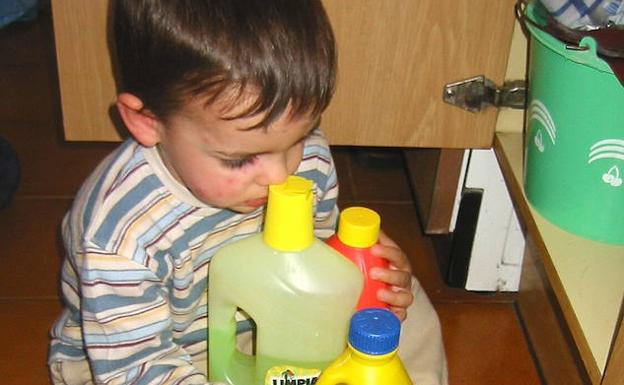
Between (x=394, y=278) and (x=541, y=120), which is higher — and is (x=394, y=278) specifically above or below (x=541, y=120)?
below

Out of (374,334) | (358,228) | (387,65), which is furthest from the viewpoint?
(387,65)

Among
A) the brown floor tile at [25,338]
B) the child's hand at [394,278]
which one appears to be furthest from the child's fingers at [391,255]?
the brown floor tile at [25,338]

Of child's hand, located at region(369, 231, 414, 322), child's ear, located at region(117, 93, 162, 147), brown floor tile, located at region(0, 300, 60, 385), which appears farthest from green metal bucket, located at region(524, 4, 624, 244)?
brown floor tile, located at region(0, 300, 60, 385)

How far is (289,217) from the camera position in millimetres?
771

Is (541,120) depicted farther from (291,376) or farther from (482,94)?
(291,376)

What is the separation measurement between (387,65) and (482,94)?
0.39ft

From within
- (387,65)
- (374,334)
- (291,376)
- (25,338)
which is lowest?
(25,338)

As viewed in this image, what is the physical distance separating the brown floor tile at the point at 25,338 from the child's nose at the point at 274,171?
53 cm

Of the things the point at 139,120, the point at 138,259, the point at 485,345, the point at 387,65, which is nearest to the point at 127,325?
the point at 138,259

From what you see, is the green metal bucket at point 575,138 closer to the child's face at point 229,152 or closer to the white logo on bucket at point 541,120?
the white logo on bucket at point 541,120

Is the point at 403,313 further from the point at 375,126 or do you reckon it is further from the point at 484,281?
the point at 484,281

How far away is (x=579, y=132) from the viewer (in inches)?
36.2

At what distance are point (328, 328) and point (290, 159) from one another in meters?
0.15

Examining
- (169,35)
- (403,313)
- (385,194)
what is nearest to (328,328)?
(403,313)
